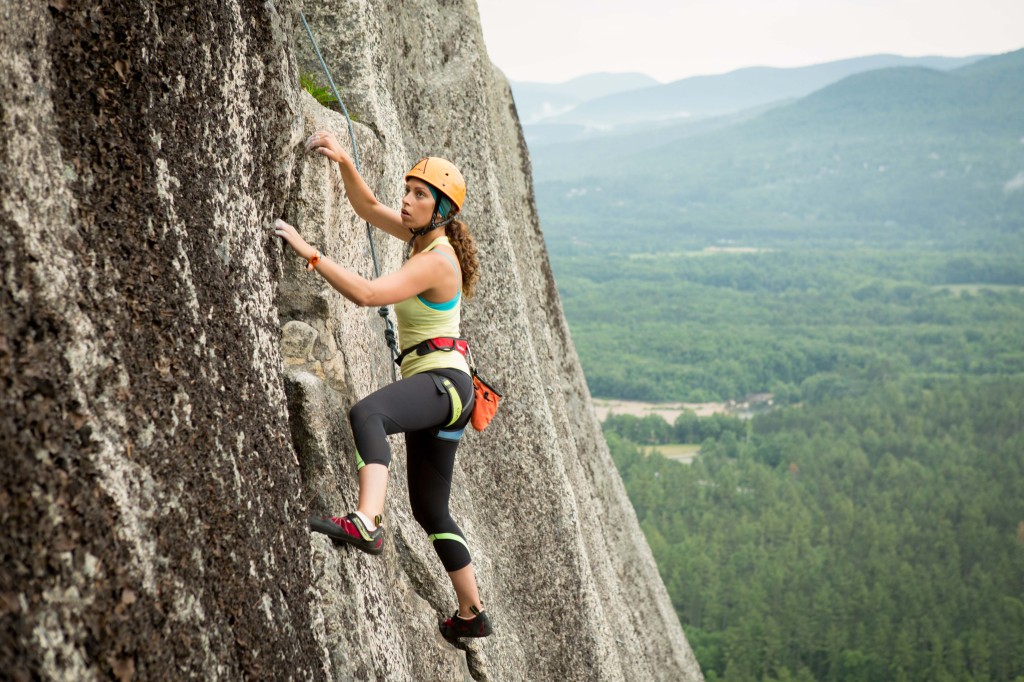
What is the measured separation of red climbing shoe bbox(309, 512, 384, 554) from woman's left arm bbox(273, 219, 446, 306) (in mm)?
1159

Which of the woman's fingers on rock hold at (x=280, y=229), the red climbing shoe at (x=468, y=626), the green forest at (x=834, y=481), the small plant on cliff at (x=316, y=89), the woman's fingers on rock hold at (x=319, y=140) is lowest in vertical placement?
the green forest at (x=834, y=481)

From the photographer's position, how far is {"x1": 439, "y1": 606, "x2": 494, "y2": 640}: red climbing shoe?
692cm

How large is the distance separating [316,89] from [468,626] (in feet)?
13.2

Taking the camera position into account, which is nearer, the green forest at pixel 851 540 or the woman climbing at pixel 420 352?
the woman climbing at pixel 420 352

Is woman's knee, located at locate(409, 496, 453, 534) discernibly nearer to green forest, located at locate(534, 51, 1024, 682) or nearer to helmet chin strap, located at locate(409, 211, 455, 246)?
helmet chin strap, located at locate(409, 211, 455, 246)

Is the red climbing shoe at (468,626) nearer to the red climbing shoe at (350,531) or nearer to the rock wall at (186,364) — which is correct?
the rock wall at (186,364)

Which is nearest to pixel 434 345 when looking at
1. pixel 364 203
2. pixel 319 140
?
pixel 364 203

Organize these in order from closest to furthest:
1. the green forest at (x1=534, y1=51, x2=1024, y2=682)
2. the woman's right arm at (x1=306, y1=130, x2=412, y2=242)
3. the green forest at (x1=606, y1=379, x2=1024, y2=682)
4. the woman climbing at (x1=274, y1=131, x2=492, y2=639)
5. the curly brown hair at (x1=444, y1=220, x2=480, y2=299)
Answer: the woman climbing at (x1=274, y1=131, x2=492, y2=639), the curly brown hair at (x1=444, y1=220, x2=480, y2=299), the woman's right arm at (x1=306, y1=130, x2=412, y2=242), the green forest at (x1=606, y1=379, x2=1024, y2=682), the green forest at (x1=534, y1=51, x2=1024, y2=682)

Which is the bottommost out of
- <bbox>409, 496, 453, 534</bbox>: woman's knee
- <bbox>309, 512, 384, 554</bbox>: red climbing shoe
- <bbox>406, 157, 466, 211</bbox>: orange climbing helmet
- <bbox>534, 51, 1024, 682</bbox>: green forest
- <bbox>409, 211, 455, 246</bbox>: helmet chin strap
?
<bbox>534, 51, 1024, 682</bbox>: green forest

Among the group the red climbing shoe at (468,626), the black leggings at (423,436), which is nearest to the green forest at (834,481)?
the red climbing shoe at (468,626)

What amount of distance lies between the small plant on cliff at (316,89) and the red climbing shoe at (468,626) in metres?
3.85

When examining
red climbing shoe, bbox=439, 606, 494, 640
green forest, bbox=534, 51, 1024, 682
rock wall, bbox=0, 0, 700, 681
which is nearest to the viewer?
rock wall, bbox=0, 0, 700, 681

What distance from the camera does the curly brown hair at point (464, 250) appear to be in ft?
19.9

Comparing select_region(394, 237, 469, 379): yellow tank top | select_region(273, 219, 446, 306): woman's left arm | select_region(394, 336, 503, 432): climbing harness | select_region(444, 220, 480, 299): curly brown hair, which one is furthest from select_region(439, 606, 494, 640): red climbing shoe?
select_region(273, 219, 446, 306): woman's left arm
